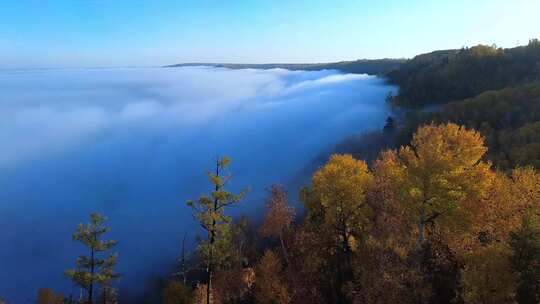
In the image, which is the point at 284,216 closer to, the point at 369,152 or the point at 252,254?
the point at 252,254

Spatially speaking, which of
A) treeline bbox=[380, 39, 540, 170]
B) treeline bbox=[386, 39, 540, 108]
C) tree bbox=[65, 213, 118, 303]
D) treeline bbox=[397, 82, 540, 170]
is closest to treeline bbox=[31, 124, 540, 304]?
tree bbox=[65, 213, 118, 303]

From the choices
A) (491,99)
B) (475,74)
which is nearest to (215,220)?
(491,99)

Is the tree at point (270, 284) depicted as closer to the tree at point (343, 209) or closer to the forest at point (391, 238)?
the forest at point (391, 238)

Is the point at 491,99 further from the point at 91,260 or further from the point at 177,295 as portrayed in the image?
the point at 91,260

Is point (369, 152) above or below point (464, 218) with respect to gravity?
below

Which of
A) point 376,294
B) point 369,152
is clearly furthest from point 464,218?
point 369,152

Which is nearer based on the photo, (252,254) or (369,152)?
(252,254)
